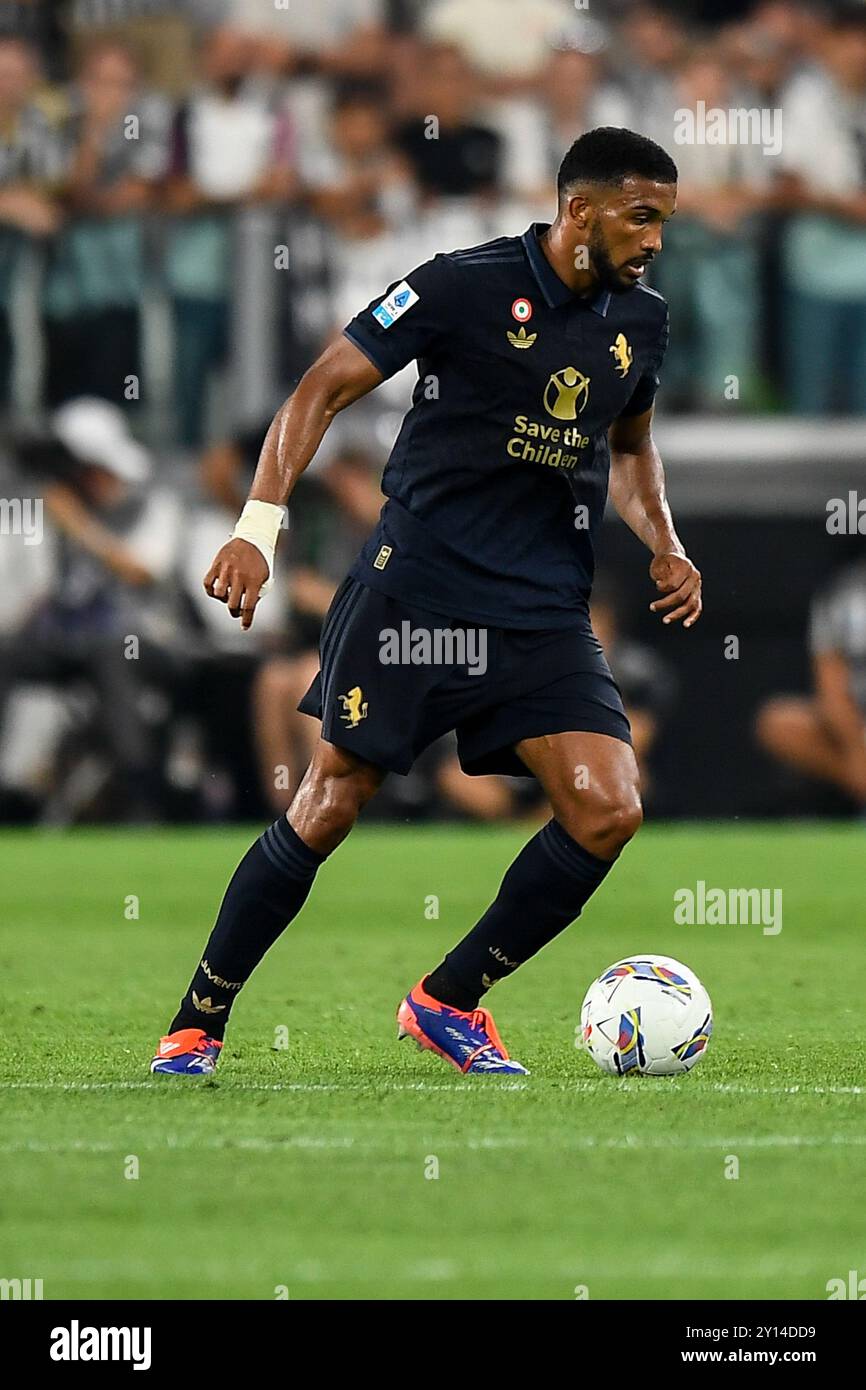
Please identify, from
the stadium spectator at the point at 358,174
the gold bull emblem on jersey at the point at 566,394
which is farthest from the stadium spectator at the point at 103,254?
the gold bull emblem on jersey at the point at 566,394

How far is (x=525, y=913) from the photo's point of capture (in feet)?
18.7

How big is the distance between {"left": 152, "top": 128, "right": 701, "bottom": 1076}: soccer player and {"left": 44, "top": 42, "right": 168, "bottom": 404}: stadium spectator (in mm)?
8742

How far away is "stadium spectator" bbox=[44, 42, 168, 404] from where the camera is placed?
14.4m

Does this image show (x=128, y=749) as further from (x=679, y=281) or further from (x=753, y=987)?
(x=753, y=987)

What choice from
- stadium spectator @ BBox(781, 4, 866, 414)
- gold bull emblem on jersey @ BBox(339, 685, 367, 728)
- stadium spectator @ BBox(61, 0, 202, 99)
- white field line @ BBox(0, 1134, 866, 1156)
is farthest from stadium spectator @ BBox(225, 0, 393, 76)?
white field line @ BBox(0, 1134, 866, 1156)

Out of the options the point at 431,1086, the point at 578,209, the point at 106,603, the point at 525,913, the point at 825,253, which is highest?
the point at 825,253

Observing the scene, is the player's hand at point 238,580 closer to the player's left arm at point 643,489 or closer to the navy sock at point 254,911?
the navy sock at point 254,911

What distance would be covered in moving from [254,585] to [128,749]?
8.57 meters

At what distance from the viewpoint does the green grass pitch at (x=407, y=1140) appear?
3852 millimetres

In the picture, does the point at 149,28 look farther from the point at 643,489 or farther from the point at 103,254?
the point at 643,489

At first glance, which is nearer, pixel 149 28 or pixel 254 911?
pixel 254 911

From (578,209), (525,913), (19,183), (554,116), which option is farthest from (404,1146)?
(554,116)

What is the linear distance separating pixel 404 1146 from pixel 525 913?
3.49ft
